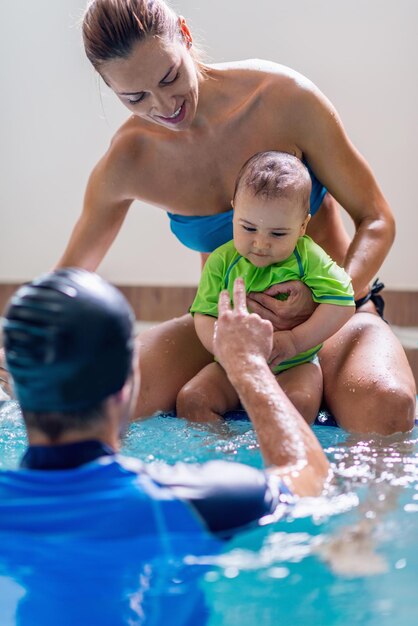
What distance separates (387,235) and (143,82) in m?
0.92

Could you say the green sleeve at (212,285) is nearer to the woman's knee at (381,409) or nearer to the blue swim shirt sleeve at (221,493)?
the woman's knee at (381,409)

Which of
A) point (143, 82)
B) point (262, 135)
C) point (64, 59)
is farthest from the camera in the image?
point (64, 59)

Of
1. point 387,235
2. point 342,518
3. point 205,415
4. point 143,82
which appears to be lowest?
point 205,415

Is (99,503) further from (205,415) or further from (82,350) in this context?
(205,415)

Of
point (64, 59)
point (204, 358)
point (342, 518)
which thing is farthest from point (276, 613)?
point (64, 59)

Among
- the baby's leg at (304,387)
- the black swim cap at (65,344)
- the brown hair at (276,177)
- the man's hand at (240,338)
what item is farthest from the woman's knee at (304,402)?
the black swim cap at (65,344)

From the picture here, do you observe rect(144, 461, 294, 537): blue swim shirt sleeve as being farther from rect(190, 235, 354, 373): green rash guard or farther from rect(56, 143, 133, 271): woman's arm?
rect(56, 143, 133, 271): woman's arm

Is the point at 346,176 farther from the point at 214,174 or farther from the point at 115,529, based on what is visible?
the point at 115,529

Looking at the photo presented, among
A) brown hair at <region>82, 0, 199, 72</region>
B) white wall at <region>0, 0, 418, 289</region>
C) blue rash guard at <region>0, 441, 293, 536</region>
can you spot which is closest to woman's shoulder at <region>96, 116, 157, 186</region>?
brown hair at <region>82, 0, 199, 72</region>

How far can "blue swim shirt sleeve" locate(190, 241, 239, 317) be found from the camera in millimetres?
2662

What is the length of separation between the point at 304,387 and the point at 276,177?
0.60 meters

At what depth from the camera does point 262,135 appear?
281 cm

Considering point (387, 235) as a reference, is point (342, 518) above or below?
below

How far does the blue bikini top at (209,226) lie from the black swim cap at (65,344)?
167 cm
